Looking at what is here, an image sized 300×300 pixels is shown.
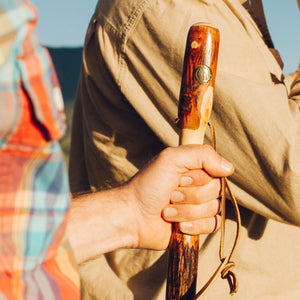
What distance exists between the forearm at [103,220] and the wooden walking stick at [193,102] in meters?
0.15

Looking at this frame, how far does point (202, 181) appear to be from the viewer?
954mm

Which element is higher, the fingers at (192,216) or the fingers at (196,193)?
the fingers at (196,193)

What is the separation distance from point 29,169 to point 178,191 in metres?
0.57

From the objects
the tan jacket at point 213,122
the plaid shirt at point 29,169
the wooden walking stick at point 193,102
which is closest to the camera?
the plaid shirt at point 29,169

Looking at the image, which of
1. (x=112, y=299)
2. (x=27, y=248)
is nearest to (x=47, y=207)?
(x=27, y=248)

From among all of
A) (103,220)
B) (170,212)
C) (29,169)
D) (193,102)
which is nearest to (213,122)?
(193,102)

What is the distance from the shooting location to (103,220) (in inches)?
39.2

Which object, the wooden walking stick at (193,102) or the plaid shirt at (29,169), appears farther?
the wooden walking stick at (193,102)

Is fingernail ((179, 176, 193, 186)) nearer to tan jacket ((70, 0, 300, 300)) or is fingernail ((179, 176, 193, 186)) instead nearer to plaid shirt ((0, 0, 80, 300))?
tan jacket ((70, 0, 300, 300))

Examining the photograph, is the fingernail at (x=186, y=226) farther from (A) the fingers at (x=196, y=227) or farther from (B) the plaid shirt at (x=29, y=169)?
(B) the plaid shirt at (x=29, y=169)

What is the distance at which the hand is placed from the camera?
0.93 m

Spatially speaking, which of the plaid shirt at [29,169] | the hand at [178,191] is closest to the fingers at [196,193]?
the hand at [178,191]

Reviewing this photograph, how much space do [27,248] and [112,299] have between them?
0.88m

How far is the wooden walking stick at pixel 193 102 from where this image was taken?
89 cm
